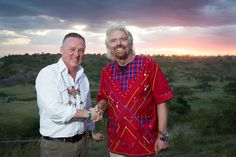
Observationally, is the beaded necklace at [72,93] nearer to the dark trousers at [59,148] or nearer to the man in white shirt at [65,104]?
the man in white shirt at [65,104]

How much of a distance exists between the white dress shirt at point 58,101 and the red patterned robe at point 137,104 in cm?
41

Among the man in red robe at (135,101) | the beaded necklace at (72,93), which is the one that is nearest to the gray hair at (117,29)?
the man in red robe at (135,101)

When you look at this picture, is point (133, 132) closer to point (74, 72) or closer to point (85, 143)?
point (85, 143)

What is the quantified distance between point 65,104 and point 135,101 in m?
0.77

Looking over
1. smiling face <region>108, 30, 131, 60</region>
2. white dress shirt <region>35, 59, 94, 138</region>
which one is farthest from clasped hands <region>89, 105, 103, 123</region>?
smiling face <region>108, 30, 131, 60</region>

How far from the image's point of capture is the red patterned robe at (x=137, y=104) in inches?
175

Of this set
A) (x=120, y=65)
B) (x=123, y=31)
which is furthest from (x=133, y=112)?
(x=123, y=31)

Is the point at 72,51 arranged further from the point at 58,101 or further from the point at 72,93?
the point at 58,101

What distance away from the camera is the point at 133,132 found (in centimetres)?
446

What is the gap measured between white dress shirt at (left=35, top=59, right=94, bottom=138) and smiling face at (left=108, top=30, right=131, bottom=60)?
47cm

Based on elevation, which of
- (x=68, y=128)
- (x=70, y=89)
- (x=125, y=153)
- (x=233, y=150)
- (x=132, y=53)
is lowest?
(x=233, y=150)

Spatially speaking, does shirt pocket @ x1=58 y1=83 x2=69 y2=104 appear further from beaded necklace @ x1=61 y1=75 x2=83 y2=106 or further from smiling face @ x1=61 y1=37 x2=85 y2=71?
smiling face @ x1=61 y1=37 x2=85 y2=71

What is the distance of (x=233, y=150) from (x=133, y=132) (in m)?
6.36

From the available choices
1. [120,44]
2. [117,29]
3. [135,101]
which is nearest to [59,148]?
[135,101]
